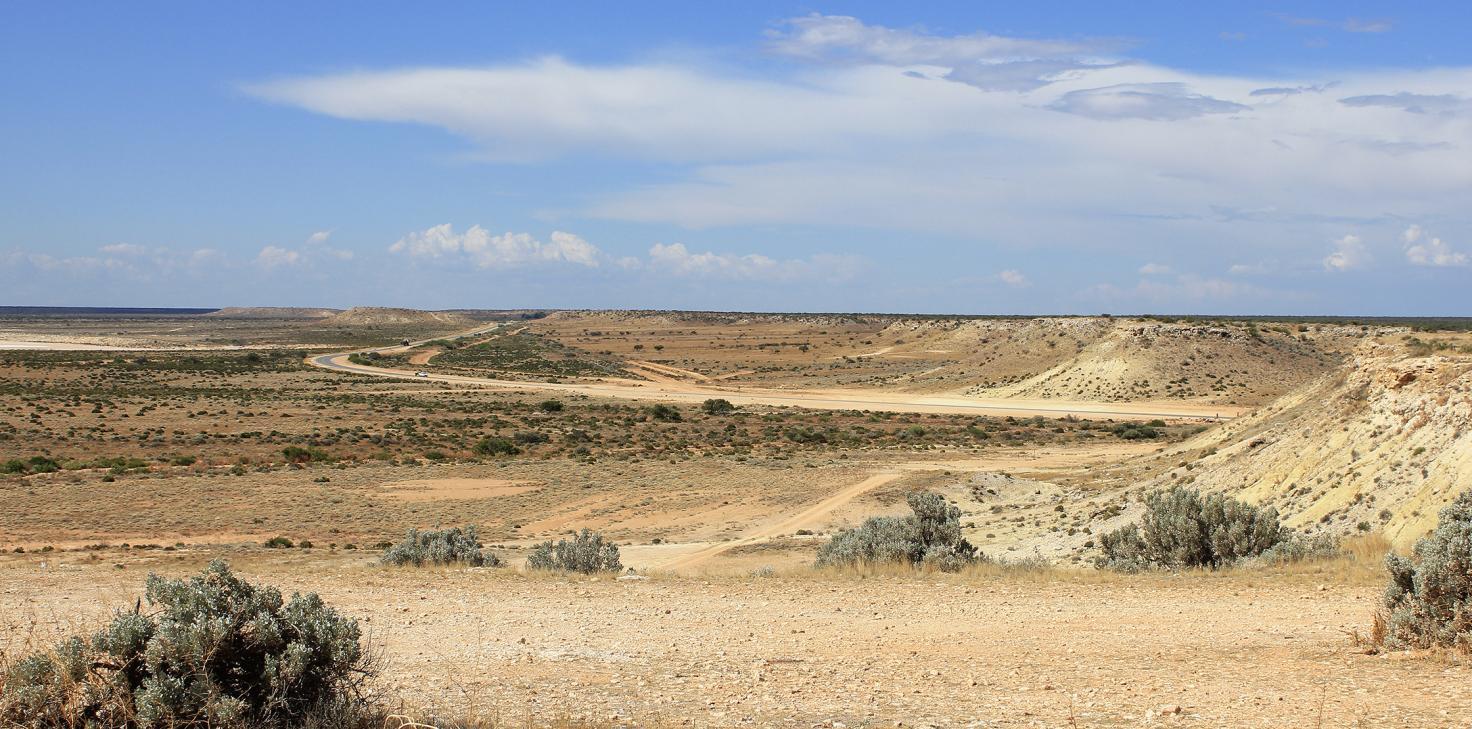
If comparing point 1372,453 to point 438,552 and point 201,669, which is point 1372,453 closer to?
point 438,552

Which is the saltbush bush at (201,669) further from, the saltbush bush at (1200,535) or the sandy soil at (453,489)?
the sandy soil at (453,489)

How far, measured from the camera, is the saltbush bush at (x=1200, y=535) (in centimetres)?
1341

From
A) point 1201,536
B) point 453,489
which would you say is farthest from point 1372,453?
point 453,489

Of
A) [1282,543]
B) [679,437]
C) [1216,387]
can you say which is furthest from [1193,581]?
[1216,387]

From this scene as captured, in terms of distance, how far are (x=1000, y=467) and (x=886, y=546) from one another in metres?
22.4

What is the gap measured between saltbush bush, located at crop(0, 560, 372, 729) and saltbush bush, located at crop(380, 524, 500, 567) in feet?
29.6

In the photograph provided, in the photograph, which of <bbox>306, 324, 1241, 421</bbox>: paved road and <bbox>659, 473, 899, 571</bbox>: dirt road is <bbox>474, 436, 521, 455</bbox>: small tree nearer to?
<bbox>659, 473, 899, 571</bbox>: dirt road

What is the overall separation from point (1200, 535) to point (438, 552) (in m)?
10.9

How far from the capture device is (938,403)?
6650 centimetres

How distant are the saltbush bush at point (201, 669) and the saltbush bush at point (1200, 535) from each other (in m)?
10.8

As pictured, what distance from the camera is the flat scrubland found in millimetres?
7242

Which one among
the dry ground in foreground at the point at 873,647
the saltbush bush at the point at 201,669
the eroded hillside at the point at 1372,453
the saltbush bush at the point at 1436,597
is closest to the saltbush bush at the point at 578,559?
the dry ground in foreground at the point at 873,647

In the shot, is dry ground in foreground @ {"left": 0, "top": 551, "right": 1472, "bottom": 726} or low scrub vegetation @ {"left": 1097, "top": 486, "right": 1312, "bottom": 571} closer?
dry ground in foreground @ {"left": 0, "top": 551, "right": 1472, "bottom": 726}

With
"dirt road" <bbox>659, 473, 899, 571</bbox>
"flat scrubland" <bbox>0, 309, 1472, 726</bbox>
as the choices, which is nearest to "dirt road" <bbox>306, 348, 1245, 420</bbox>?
"flat scrubland" <bbox>0, 309, 1472, 726</bbox>
